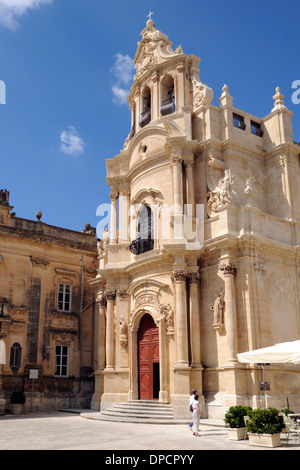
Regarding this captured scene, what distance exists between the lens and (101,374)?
2689 cm

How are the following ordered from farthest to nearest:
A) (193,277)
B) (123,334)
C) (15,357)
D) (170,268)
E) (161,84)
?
(15,357) < (161,84) < (123,334) < (170,268) < (193,277)

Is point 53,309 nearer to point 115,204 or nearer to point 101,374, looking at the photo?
point 101,374

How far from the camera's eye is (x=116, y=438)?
592 inches

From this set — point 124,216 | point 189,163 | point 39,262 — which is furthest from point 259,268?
point 39,262

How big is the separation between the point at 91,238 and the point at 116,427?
16807 mm

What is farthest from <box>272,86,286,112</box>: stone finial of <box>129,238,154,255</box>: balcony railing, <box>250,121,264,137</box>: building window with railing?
<box>129,238,154,255</box>: balcony railing

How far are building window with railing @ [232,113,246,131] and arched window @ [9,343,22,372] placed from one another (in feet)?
56.6

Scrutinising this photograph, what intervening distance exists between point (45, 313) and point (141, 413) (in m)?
11.0

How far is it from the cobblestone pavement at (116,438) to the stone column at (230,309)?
325 cm

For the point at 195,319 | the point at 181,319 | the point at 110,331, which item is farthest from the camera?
the point at 110,331

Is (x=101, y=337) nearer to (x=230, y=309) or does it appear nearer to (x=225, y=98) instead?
(x=230, y=309)

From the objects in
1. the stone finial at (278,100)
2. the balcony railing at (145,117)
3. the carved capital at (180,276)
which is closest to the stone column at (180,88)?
the balcony railing at (145,117)

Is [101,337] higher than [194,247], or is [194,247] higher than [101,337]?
[194,247]

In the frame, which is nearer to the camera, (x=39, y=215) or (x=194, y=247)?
(x=194, y=247)
